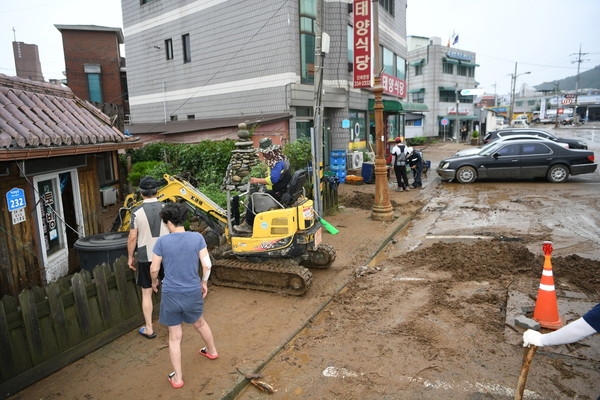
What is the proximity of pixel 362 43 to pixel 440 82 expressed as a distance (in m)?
37.5

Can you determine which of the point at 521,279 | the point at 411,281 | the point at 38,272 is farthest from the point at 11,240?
the point at 521,279

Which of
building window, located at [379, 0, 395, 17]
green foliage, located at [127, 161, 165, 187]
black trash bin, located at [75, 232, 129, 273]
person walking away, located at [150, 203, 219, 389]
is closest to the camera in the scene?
person walking away, located at [150, 203, 219, 389]

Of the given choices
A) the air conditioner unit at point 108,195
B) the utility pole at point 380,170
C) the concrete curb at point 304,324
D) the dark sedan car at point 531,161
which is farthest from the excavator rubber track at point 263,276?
the dark sedan car at point 531,161

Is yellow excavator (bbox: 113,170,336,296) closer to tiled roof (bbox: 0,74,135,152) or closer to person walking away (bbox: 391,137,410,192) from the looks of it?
tiled roof (bbox: 0,74,135,152)

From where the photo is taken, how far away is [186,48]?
19188 mm

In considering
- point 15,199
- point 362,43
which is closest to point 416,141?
point 362,43

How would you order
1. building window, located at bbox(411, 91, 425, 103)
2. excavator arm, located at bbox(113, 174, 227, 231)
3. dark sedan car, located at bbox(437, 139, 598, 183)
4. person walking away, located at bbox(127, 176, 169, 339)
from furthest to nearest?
building window, located at bbox(411, 91, 425, 103) → dark sedan car, located at bbox(437, 139, 598, 183) → excavator arm, located at bbox(113, 174, 227, 231) → person walking away, located at bbox(127, 176, 169, 339)

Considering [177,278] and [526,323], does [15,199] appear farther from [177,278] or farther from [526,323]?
[526,323]

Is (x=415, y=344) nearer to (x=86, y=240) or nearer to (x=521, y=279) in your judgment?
(x=521, y=279)

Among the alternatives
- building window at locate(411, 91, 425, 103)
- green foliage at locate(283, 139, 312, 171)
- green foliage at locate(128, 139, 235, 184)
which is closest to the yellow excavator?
green foliage at locate(283, 139, 312, 171)

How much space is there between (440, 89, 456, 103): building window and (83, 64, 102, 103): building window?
1517 inches

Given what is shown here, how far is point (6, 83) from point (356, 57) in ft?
42.6

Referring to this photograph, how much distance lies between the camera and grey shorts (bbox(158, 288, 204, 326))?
402 cm

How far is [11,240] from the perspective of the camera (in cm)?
563
